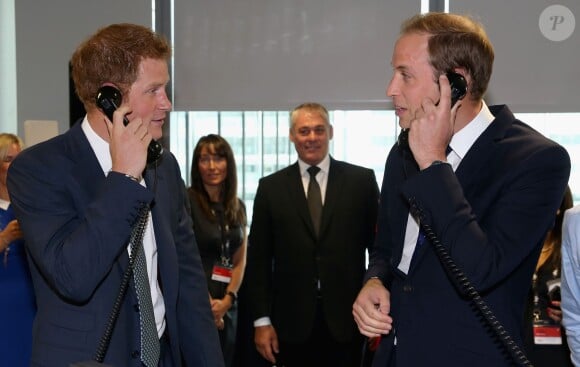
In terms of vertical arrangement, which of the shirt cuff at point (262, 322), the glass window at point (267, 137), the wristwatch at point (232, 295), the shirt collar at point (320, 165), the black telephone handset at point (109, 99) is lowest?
the shirt cuff at point (262, 322)

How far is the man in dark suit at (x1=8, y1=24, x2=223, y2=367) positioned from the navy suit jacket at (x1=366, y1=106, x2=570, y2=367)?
70 centimetres

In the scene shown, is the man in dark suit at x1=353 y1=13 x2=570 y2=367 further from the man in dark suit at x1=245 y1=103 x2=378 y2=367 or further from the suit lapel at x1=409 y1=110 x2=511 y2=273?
the man in dark suit at x1=245 y1=103 x2=378 y2=367

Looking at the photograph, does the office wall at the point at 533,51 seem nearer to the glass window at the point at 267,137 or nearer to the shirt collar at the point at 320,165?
the glass window at the point at 267,137

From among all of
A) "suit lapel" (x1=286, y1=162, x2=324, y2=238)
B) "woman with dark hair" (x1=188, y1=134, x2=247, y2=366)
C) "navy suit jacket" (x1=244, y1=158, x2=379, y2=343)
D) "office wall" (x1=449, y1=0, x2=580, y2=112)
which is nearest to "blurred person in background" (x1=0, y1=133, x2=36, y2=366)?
"woman with dark hair" (x1=188, y1=134, x2=247, y2=366)

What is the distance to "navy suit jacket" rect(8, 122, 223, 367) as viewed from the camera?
209 centimetres

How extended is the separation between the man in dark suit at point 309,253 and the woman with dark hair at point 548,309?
0.98 m

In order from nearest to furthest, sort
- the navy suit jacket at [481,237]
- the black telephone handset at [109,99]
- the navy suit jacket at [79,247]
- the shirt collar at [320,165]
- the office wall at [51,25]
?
the navy suit jacket at [481,237] < the navy suit jacket at [79,247] < the black telephone handset at [109,99] < the shirt collar at [320,165] < the office wall at [51,25]

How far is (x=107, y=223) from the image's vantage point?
2082 millimetres

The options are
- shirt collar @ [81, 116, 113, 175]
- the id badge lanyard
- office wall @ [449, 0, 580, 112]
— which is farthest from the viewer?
office wall @ [449, 0, 580, 112]

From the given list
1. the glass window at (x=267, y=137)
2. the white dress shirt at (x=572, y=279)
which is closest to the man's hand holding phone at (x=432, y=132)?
the white dress shirt at (x=572, y=279)

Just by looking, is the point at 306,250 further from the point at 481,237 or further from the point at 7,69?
the point at 481,237

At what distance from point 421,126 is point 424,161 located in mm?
92

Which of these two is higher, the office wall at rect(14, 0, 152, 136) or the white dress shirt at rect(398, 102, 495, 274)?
the office wall at rect(14, 0, 152, 136)

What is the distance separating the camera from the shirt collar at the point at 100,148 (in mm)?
2342
